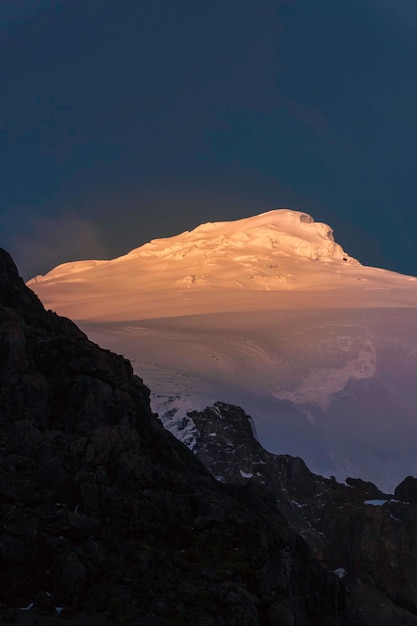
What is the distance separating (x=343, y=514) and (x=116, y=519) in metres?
56.6

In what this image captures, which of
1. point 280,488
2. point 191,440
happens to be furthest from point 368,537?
point 191,440

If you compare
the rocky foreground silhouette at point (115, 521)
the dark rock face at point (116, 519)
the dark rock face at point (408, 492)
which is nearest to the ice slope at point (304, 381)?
the dark rock face at point (408, 492)

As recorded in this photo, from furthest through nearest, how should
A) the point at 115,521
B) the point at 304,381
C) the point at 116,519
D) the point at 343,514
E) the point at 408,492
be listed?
the point at 304,381
the point at 408,492
the point at 343,514
the point at 116,519
the point at 115,521

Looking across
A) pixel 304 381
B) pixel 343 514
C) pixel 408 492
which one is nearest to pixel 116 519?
pixel 343 514

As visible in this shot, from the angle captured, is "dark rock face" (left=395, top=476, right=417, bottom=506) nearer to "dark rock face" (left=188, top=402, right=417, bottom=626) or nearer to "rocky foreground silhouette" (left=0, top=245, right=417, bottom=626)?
"dark rock face" (left=188, top=402, right=417, bottom=626)

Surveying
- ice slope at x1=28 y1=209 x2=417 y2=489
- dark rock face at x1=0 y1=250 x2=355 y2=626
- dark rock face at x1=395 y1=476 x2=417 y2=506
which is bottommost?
dark rock face at x1=0 y1=250 x2=355 y2=626

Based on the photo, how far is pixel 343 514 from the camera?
316 ft

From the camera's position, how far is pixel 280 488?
4026 inches

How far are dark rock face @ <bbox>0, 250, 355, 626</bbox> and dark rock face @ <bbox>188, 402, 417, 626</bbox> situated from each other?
26.3 m

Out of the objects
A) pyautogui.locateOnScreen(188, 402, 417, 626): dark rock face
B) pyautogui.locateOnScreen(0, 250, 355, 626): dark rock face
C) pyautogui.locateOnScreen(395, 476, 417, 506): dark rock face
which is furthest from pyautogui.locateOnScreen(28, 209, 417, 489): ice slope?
pyautogui.locateOnScreen(0, 250, 355, 626): dark rock face

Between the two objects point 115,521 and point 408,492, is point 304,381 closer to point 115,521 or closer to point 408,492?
point 408,492

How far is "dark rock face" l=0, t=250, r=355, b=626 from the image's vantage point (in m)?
38.7

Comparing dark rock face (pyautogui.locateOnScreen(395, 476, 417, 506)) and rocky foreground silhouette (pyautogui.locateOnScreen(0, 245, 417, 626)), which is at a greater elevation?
dark rock face (pyautogui.locateOnScreen(395, 476, 417, 506))

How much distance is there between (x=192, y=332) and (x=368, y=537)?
100m
